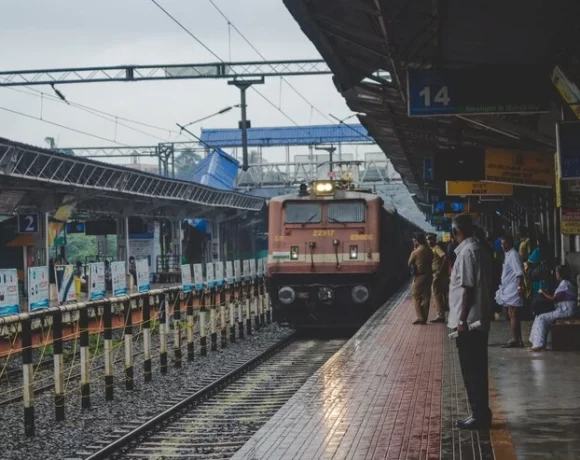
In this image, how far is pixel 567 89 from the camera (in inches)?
415

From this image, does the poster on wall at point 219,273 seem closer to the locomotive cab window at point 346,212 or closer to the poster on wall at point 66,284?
the locomotive cab window at point 346,212

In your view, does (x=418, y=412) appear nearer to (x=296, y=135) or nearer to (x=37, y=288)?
(x=37, y=288)

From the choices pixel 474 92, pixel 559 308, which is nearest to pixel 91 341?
pixel 559 308

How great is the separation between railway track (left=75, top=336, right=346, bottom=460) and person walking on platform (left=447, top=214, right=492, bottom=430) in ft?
8.15

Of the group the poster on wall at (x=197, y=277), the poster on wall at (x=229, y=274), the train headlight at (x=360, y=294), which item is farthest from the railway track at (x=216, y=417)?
the poster on wall at (x=229, y=274)

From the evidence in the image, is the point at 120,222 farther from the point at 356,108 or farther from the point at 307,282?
the point at 356,108

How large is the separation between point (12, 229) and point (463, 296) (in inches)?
1231

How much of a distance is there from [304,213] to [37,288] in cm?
667

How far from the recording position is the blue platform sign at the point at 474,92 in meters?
11.7

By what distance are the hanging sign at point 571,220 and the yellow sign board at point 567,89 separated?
342 centimetres

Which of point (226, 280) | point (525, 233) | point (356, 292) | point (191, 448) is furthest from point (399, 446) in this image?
point (226, 280)

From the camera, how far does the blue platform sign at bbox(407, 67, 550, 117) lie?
11.7 m

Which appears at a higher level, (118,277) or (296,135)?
(296,135)

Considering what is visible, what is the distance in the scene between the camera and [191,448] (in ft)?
31.3
